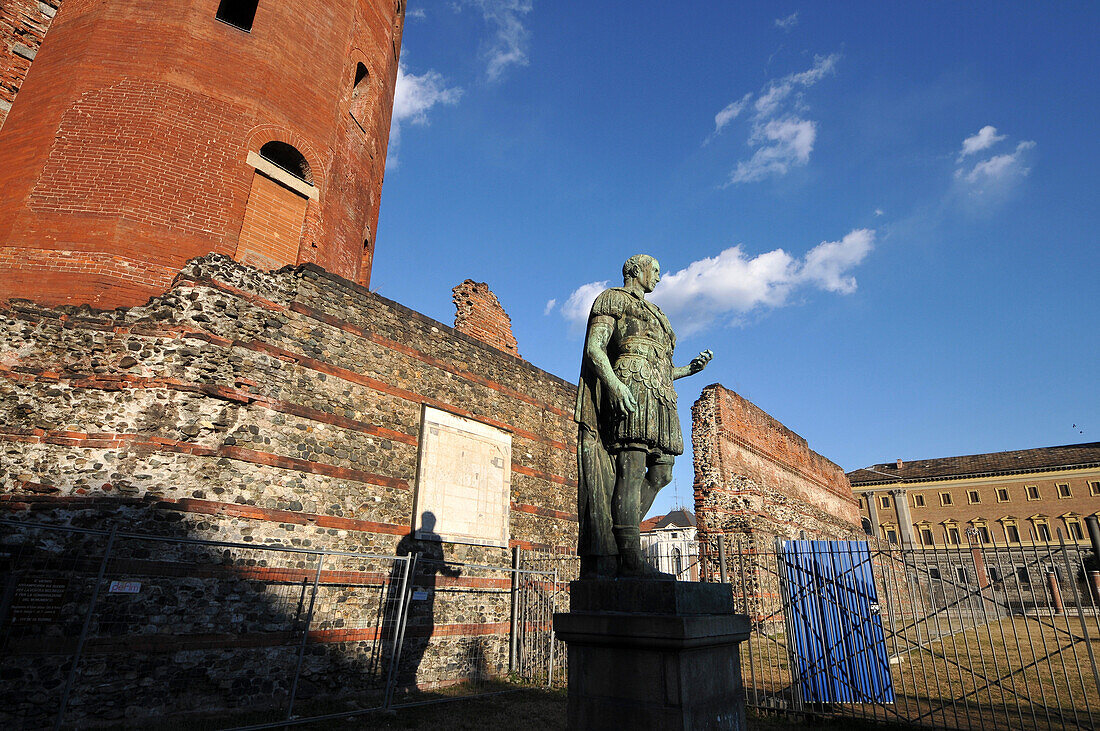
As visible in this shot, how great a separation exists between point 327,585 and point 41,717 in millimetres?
3313

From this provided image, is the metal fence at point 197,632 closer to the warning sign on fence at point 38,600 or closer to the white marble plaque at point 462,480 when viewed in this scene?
the warning sign on fence at point 38,600

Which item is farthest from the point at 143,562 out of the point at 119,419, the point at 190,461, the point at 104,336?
the point at 104,336

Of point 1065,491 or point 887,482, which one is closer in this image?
point 1065,491

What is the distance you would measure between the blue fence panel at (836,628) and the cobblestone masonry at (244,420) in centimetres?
566

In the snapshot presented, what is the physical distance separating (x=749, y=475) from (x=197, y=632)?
16161mm

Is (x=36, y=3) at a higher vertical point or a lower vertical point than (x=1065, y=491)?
higher

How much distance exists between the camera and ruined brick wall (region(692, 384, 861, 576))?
57.1 ft

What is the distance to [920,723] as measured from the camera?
23.9 ft

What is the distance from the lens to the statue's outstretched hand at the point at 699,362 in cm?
502

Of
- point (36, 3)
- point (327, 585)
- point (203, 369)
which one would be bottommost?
point (327, 585)

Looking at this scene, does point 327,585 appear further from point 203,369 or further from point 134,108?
point 134,108

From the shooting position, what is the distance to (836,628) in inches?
337

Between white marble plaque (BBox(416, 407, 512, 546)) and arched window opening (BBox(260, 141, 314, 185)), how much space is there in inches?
229

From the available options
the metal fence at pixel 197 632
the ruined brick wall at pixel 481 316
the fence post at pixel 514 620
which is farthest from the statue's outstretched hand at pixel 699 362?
the ruined brick wall at pixel 481 316
